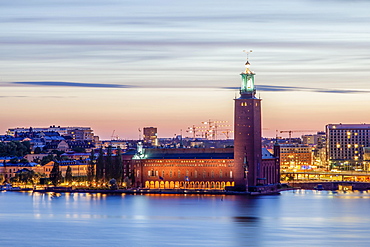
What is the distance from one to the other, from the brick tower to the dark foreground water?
92.7 inches

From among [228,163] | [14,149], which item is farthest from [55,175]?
[14,149]

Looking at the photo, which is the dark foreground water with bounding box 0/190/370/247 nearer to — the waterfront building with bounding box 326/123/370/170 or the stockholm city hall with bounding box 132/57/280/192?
the stockholm city hall with bounding box 132/57/280/192

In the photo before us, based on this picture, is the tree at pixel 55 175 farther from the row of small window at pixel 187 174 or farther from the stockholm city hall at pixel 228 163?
the row of small window at pixel 187 174

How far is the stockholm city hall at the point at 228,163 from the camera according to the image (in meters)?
77.0

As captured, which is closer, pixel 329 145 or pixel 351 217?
pixel 351 217

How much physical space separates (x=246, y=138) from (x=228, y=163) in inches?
100

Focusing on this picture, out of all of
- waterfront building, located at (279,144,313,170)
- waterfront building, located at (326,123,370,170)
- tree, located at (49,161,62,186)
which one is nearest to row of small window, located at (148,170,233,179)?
tree, located at (49,161,62,186)

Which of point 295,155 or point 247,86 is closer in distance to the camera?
point 247,86

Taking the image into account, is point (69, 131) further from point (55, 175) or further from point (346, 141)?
point (55, 175)

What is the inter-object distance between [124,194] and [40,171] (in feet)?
64.4

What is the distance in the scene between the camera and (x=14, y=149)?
11588 centimetres

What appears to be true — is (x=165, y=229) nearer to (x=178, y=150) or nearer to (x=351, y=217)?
(x=351, y=217)

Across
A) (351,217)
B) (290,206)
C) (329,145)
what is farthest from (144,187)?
(329,145)

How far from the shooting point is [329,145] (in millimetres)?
133125
